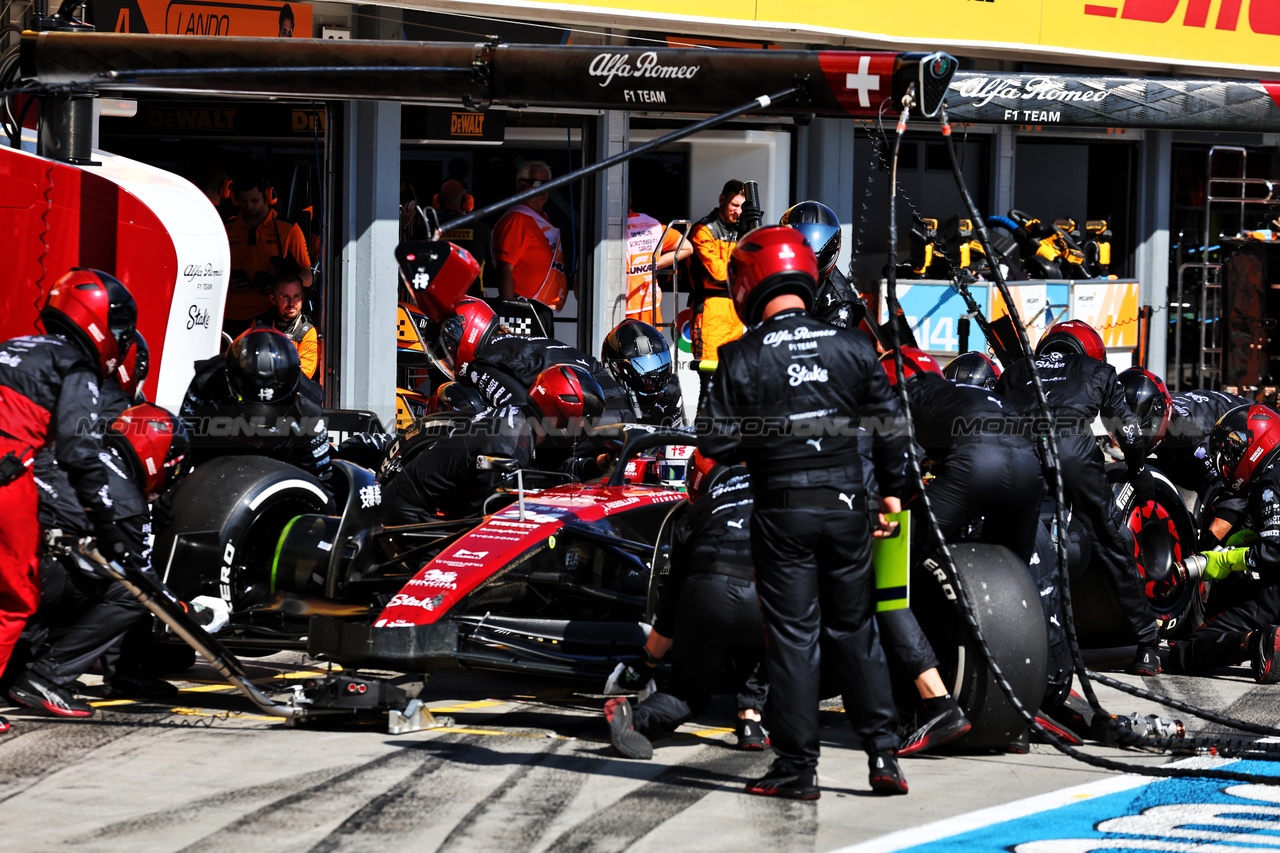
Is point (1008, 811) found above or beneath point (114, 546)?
beneath

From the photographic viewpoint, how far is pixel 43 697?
6.34 metres

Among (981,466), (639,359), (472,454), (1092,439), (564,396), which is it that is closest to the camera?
(981,466)

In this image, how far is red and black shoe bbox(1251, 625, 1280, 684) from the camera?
7.55 meters

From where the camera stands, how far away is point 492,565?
6422 millimetres

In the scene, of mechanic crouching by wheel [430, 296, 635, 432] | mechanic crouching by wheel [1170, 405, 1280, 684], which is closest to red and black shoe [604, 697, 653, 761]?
mechanic crouching by wheel [430, 296, 635, 432]

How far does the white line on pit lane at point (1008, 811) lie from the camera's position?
4.61m

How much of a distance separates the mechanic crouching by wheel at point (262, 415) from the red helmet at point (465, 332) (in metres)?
0.82

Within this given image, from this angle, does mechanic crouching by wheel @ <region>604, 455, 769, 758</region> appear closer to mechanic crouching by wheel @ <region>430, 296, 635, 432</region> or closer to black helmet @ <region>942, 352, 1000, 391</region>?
mechanic crouching by wheel @ <region>430, 296, 635, 432</region>

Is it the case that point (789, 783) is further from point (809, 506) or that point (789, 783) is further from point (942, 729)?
point (809, 506)

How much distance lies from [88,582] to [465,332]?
8.50 ft

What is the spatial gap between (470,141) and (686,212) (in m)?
2.53

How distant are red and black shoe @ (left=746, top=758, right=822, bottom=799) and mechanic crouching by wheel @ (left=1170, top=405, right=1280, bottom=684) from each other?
3350mm

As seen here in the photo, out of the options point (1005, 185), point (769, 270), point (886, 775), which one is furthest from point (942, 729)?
point (1005, 185)

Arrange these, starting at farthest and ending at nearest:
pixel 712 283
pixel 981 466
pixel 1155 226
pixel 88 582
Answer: pixel 1155 226 < pixel 712 283 < pixel 88 582 < pixel 981 466
